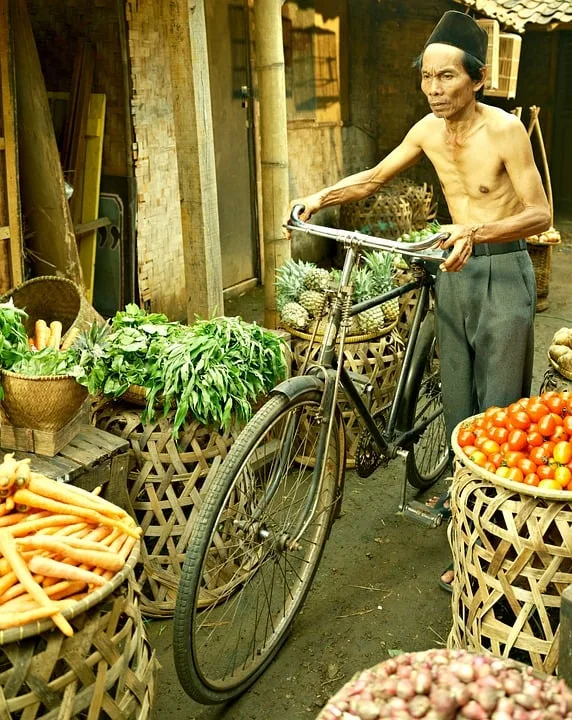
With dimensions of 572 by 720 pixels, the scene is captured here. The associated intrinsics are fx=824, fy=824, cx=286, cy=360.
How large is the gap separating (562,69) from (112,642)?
1352cm

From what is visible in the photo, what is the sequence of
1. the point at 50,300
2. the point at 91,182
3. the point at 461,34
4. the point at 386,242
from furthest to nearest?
the point at 91,182 → the point at 50,300 → the point at 461,34 → the point at 386,242

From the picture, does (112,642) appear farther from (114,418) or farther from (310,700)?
(114,418)

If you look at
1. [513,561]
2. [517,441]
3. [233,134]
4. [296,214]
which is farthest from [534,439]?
[233,134]

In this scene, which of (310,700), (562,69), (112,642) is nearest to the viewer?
(112,642)

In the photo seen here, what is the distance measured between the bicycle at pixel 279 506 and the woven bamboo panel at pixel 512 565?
726 mm

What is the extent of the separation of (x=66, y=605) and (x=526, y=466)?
1646mm

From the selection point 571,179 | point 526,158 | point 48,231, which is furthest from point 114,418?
point 571,179

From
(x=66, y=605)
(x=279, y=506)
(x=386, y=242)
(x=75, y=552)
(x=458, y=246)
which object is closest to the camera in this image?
(x=66, y=605)

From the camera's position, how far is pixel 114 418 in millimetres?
3783

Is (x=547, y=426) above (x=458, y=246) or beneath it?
beneath

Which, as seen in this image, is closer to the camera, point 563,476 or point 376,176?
point 563,476

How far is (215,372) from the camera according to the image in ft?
11.8

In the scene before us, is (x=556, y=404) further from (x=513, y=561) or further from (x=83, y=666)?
(x=83, y=666)

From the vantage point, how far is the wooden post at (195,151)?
461cm
